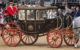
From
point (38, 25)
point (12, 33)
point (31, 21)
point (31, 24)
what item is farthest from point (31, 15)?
point (12, 33)

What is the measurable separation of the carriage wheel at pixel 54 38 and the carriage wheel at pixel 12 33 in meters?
1.26

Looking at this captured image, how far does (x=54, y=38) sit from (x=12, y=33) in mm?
1756

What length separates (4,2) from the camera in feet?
64.6

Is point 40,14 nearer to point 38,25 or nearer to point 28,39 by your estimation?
point 38,25

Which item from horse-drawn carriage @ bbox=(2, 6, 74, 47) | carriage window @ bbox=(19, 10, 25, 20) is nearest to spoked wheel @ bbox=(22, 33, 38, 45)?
horse-drawn carriage @ bbox=(2, 6, 74, 47)

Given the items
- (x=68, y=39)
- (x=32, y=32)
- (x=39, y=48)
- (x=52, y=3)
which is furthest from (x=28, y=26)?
(x=52, y=3)

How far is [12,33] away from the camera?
11312 millimetres

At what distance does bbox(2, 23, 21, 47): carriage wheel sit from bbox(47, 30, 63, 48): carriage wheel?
1.26m

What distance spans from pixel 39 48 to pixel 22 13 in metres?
1.63

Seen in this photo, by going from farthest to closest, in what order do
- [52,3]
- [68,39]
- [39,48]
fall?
[52,3] < [68,39] < [39,48]

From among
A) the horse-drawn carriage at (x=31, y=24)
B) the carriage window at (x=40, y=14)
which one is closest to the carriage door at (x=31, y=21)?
the horse-drawn carriage at (x=31, y=24)

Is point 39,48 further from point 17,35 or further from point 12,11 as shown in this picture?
point 12,11

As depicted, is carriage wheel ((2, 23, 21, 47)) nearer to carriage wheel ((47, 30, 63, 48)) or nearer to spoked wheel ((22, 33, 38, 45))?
spoked wheel ((22, 33, 38, 45))

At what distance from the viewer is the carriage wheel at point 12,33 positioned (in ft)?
36.7
